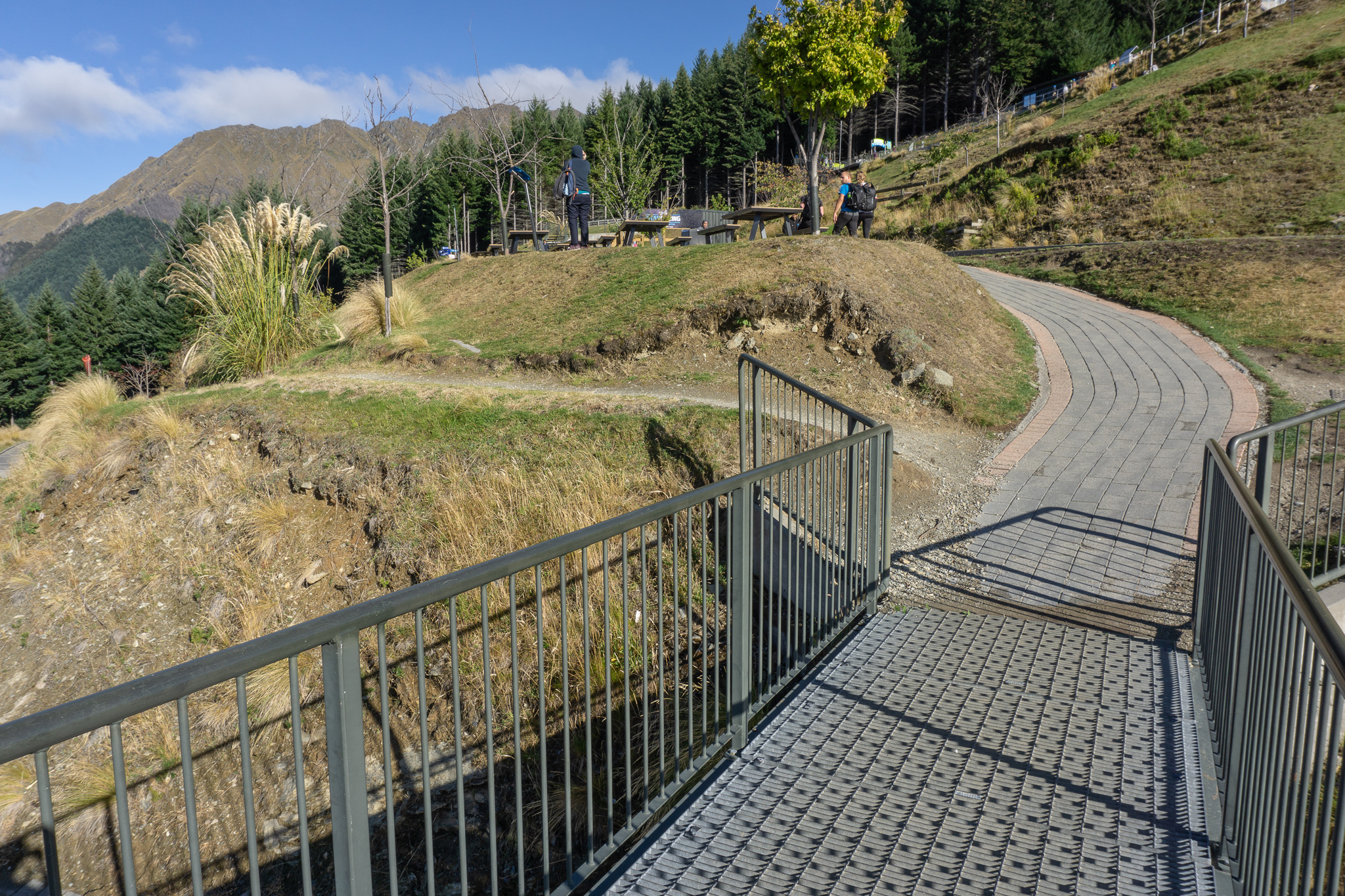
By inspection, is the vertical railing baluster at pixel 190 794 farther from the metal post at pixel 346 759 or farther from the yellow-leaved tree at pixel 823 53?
the yellow-leaved tree at pixel 823 53

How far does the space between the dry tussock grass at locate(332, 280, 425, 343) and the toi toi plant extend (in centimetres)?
86

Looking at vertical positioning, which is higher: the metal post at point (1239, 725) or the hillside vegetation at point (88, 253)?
the hillside vegetation at point (88, 253)

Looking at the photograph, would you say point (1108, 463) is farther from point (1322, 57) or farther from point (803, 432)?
point (1322, 57)

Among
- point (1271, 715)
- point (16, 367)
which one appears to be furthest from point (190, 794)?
point (16, 367)

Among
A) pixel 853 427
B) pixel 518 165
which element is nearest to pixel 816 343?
pixel 853 427

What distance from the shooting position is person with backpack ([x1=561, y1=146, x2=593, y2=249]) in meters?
17.2

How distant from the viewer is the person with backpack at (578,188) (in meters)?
17.2

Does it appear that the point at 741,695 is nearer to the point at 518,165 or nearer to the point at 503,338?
the point at 503,338

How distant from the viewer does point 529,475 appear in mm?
8195

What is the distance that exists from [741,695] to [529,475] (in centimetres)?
499

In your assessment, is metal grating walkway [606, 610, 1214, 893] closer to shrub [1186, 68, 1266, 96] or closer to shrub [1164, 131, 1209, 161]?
shrub [1164, 131, 1209, 161]

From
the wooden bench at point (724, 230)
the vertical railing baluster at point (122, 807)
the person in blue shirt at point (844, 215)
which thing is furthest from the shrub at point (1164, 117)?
the vertical railing baluster at point (122, 807)

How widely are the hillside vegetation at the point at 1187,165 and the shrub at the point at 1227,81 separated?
A: 0.08 m

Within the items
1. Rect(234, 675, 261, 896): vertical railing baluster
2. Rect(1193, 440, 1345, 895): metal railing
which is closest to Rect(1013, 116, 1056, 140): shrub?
Rect(1193, 440, 1345, 895): metal railing
